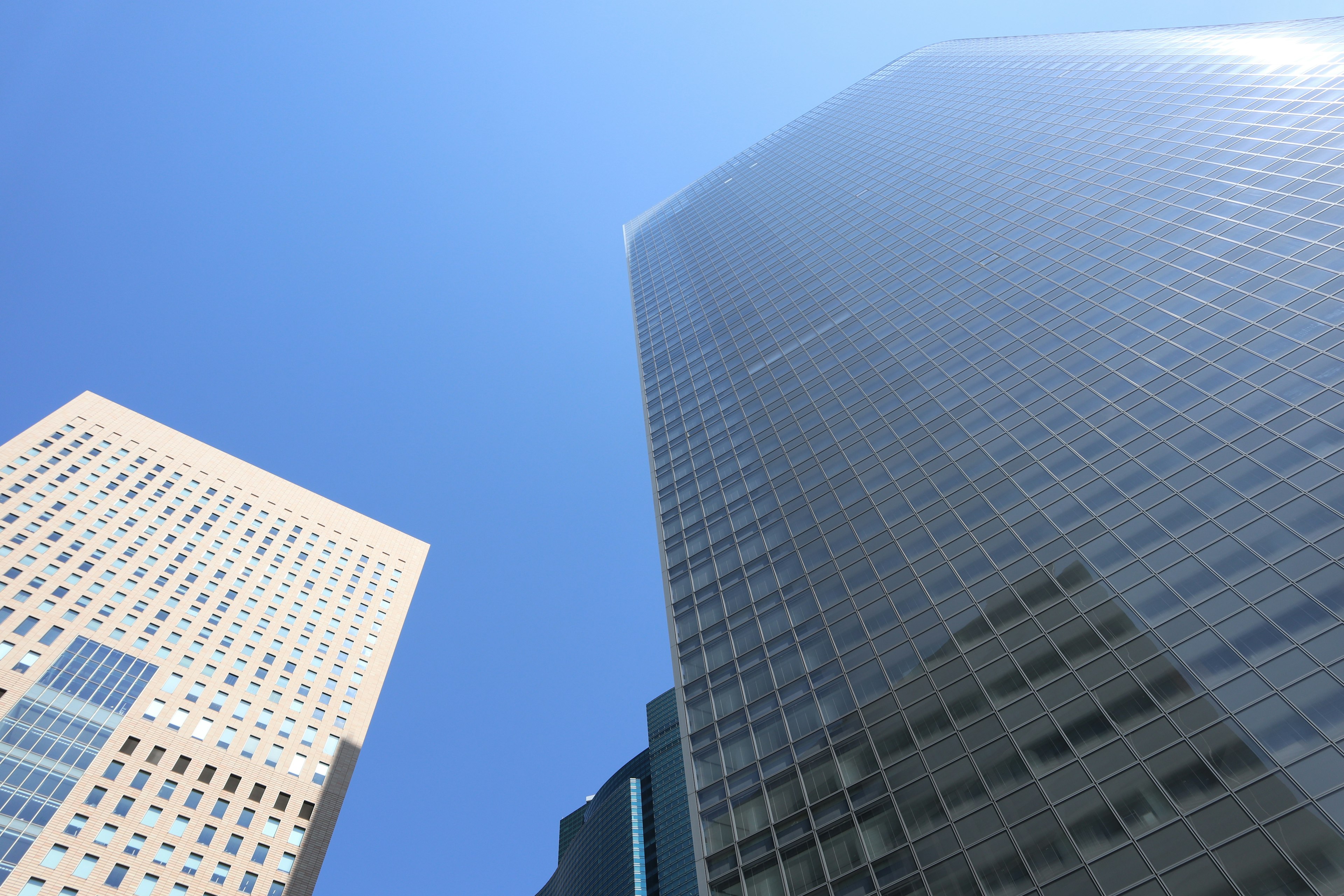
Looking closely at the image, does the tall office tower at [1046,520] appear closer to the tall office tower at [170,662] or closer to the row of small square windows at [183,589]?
the tall office tower at [170,662]

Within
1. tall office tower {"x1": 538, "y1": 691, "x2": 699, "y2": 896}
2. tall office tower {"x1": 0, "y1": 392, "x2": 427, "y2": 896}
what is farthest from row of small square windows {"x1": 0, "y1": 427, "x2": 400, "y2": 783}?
tall office tower {"x1": 538, "y1": 691, "x2": 699, "y2": 896}

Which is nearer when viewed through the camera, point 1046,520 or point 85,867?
point 1046,520

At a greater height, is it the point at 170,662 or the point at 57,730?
the point at 57,730

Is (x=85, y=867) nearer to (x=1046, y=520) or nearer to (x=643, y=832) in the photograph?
(x=1046, y=520)

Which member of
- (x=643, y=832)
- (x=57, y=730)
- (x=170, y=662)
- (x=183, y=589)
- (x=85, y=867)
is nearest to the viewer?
(x=85, y=867)

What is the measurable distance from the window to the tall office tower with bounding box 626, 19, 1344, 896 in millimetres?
42081

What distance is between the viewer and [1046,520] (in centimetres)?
3869

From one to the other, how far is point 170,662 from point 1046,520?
231ft

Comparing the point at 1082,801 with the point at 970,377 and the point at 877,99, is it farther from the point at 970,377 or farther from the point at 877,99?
the point at 877,99

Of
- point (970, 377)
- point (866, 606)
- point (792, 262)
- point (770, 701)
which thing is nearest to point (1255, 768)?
point (866, 606)

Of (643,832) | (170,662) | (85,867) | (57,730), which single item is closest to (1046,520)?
(85,867)

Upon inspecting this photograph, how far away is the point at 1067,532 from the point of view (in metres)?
37.5

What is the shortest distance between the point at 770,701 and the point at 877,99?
10839 centimetres

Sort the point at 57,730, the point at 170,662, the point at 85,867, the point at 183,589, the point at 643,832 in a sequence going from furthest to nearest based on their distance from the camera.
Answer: the point at 643,832
the point at 183,589
the point at 170,662
the point at 57,730
the point at 85,867
